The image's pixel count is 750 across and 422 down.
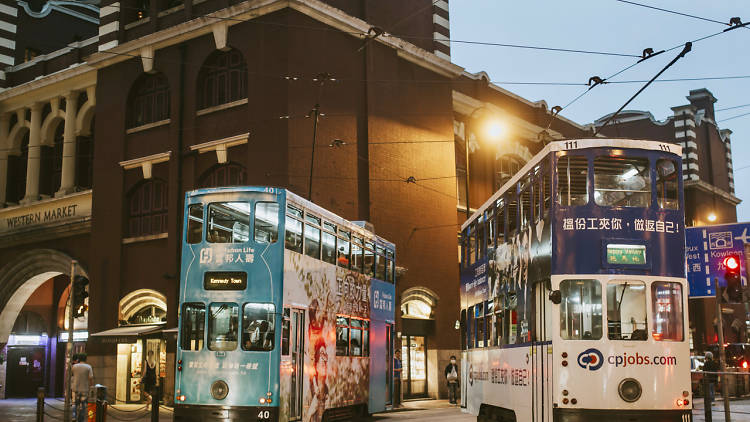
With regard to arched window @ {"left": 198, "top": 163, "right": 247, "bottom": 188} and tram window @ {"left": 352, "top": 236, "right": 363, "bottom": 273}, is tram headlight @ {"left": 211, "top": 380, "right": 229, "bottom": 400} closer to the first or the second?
tram window @ {"left": 352, "top": 236, "right": 363, "bottom": 273}

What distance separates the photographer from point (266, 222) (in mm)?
15430

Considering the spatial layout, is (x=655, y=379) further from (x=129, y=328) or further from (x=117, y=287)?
(x=117, y=287)

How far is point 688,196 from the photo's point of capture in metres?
47.9

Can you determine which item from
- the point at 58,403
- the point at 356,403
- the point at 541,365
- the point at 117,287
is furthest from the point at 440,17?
the point at 541,365

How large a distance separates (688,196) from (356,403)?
112 ft

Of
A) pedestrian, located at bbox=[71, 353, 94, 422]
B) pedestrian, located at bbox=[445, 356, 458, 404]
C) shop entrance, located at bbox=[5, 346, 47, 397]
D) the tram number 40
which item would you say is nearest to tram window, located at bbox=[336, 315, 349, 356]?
the tram number 40

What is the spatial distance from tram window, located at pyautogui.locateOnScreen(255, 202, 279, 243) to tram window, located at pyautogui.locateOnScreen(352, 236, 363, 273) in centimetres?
455

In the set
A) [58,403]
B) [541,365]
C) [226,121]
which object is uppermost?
Result: [226,121]

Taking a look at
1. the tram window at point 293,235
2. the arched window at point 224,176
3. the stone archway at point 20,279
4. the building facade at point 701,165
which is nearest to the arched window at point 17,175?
the stone archway at point 20,279

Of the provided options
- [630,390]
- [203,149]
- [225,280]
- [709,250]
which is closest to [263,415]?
[225,280]

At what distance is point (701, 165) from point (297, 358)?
4073 centimetres

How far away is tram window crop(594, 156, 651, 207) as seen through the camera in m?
12.6

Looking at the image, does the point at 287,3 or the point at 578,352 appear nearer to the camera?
the point at 578,352

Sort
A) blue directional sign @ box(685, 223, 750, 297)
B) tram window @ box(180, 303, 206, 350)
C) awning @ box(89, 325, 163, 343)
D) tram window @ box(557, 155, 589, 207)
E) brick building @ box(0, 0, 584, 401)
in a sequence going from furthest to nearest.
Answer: brick building @ box(0, 0, 584, 401), awning @ box(89, 325, 163, 343), blue directional sign @ box(685, 223, 750, 297), tram window @ box(180, 303, 206, 350), tram window @ box(557, 155, 589, 207)
